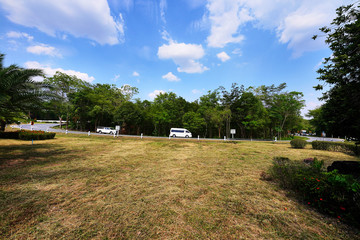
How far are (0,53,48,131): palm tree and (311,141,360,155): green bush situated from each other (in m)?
22.3

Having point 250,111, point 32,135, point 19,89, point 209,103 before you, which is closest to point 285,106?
point 250,111

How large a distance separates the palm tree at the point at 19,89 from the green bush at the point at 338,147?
877 inches

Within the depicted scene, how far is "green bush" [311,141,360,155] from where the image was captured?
11461 millimetres

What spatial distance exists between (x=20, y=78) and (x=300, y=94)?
4258 centimetres

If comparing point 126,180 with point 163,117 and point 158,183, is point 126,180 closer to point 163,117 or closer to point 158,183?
point 158,183

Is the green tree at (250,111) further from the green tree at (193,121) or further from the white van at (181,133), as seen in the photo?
the white van at (181,133)

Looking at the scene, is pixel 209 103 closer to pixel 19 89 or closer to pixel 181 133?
pixel 181 133

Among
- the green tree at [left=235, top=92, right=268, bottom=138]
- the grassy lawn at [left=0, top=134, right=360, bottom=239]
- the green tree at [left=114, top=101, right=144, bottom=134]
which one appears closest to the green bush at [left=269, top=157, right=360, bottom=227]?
the grassy lawn at [left=0, top=134, right=360, bottom=239]

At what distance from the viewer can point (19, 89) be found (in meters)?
5.26

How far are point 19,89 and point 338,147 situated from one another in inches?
929

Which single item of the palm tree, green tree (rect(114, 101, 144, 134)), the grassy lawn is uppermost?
green tree (rect(114, 101, 144, 134))

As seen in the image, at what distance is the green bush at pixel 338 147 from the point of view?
1146 centimetres

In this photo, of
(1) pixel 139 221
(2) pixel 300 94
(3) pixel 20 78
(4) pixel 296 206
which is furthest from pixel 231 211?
(2) pixel 300 94

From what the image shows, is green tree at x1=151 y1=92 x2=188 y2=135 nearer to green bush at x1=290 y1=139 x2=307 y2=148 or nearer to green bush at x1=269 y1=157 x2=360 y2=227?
green bush at x1=290 y1=139 x2=307 y2=148
